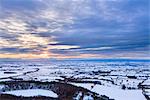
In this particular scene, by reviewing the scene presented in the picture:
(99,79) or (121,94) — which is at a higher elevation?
(121,94)

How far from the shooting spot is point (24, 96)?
1496 centimetres

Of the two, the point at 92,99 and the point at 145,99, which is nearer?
the point at 92,99

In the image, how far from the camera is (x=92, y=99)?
14.2m

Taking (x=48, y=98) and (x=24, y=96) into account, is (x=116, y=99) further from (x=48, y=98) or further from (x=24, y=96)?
(x=24, y=96)

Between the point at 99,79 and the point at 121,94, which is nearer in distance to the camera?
the point at 121,94

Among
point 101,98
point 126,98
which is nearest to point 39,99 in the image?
point 101,98

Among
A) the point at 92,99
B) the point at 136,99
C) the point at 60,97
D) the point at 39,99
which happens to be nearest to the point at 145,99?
the point at 136,99

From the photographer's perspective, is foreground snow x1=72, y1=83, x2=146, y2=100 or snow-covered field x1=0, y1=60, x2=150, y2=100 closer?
foreground snow x1=72, y1=83, x2=146, y2=100

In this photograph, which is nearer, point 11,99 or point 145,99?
point 11,99

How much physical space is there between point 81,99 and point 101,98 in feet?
3.28

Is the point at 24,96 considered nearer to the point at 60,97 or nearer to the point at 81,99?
the point at 60,97

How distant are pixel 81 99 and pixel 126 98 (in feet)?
7.54

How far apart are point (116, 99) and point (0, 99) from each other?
17.9ft

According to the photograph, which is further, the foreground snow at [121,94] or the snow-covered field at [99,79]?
the snow-covered field at [99,79]
